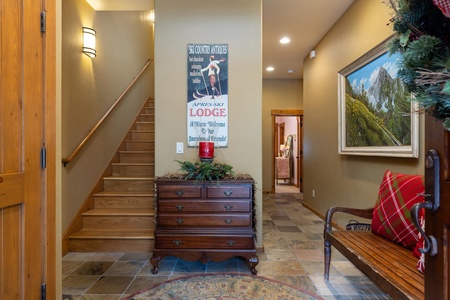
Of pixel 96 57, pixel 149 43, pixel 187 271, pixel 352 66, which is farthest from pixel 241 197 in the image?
pixel 149 43

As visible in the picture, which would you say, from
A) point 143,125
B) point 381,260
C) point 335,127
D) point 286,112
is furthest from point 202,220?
point 286,112

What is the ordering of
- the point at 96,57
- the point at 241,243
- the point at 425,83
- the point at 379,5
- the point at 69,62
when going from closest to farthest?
the point at 425,83, the point at 241,243, the point at 379,5, the point at 69,62, the point at 96,57

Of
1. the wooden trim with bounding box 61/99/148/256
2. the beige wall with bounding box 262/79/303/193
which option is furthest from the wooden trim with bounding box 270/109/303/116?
the wooden trim with bounding box 61/99/148/256

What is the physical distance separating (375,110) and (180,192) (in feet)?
7.37

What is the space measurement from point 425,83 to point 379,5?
2.44m

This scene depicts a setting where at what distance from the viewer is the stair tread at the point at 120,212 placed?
2879mm

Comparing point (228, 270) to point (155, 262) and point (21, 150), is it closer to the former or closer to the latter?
point (155, 262)

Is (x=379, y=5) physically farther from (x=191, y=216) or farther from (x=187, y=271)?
(x=187, y=271)

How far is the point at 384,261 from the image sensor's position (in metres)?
1.54

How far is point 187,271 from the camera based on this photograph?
7.45 feet

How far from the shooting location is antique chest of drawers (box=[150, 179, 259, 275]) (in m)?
2.17

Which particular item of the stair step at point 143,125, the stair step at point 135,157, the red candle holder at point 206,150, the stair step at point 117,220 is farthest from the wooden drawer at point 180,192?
the stair step at point 143,125

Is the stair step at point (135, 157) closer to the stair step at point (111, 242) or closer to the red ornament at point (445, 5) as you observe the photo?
the stair step at point (111, 242)

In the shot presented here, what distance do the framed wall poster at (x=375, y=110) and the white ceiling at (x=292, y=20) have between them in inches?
33.1
